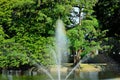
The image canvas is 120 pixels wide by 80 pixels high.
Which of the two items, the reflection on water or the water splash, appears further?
the water splash

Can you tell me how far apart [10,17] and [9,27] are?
901mm

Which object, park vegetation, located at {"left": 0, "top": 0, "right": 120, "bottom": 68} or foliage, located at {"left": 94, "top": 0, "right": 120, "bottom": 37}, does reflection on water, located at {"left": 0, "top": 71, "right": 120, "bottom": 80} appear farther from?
foliage, located at {"left": 94, "top": 0, "right": 120, "bottom": 37}

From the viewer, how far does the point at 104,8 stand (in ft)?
119

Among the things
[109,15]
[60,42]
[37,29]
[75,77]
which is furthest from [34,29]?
[109,15]

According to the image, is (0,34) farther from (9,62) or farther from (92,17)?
(92,17)

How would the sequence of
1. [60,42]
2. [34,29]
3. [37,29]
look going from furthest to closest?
[60,42]
[34,29]
[37,29]

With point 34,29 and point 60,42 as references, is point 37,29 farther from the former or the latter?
point 60,42

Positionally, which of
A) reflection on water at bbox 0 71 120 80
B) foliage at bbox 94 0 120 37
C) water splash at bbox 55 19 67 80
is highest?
foliage at bbox 94 0 120 37

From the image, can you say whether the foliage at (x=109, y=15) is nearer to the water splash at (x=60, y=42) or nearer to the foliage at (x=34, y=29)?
the foliage at (x=34, y=29)

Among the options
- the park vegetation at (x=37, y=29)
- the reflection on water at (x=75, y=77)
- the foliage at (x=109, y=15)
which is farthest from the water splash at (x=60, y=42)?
the foliage at (x=109, y=15)

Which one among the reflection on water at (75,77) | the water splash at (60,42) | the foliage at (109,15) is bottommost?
the reflection on water at (75,77)

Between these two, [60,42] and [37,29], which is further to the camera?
[60,42]

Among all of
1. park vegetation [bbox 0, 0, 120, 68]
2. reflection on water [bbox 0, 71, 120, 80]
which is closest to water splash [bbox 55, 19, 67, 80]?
A: park vegetation [bbox 0, 0, 120, 68]

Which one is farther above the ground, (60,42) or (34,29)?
(34,29)
